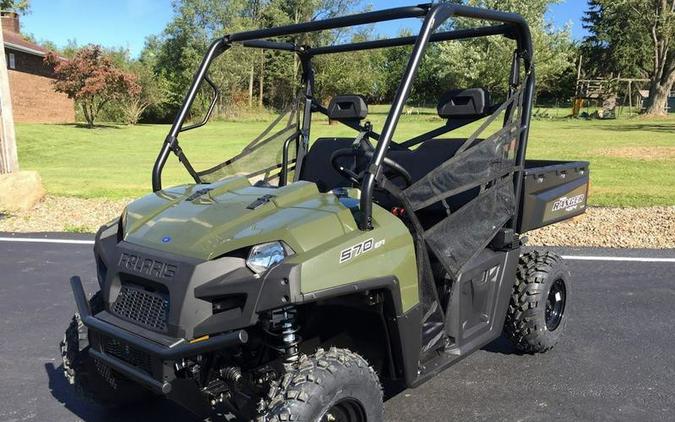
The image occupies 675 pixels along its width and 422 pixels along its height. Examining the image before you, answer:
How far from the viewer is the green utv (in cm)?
232

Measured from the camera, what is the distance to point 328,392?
2326mm

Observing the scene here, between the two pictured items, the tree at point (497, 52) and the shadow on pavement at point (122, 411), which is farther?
the tree at point (497, 52)

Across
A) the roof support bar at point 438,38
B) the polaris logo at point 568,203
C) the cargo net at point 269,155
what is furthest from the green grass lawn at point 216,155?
the polaris logo at point 568,203

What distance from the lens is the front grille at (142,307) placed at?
2.39 m

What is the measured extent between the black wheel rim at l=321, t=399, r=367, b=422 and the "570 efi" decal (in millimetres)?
564

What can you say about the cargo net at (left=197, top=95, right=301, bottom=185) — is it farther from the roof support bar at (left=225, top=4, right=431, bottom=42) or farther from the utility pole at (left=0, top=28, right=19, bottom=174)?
the utility pole at (left=0, top=28, right=19, bottom=174)

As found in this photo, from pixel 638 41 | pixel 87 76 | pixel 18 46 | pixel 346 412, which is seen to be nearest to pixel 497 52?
pixel 87 76

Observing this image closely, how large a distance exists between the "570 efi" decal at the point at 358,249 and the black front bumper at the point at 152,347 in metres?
0.48

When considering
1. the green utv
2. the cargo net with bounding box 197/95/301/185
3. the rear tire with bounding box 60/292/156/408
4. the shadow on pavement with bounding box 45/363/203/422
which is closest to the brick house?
the cargo net with bounding box 197/95/301/185

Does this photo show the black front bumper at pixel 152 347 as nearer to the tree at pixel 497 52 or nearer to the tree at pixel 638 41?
the tree at pixel 497 52

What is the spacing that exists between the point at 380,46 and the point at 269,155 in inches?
41.3

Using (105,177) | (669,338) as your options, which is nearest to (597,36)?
(105,177)

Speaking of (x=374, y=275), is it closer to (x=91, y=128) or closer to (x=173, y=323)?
(x=173, y=323)

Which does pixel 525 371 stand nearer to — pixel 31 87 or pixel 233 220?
pixel 233 220
